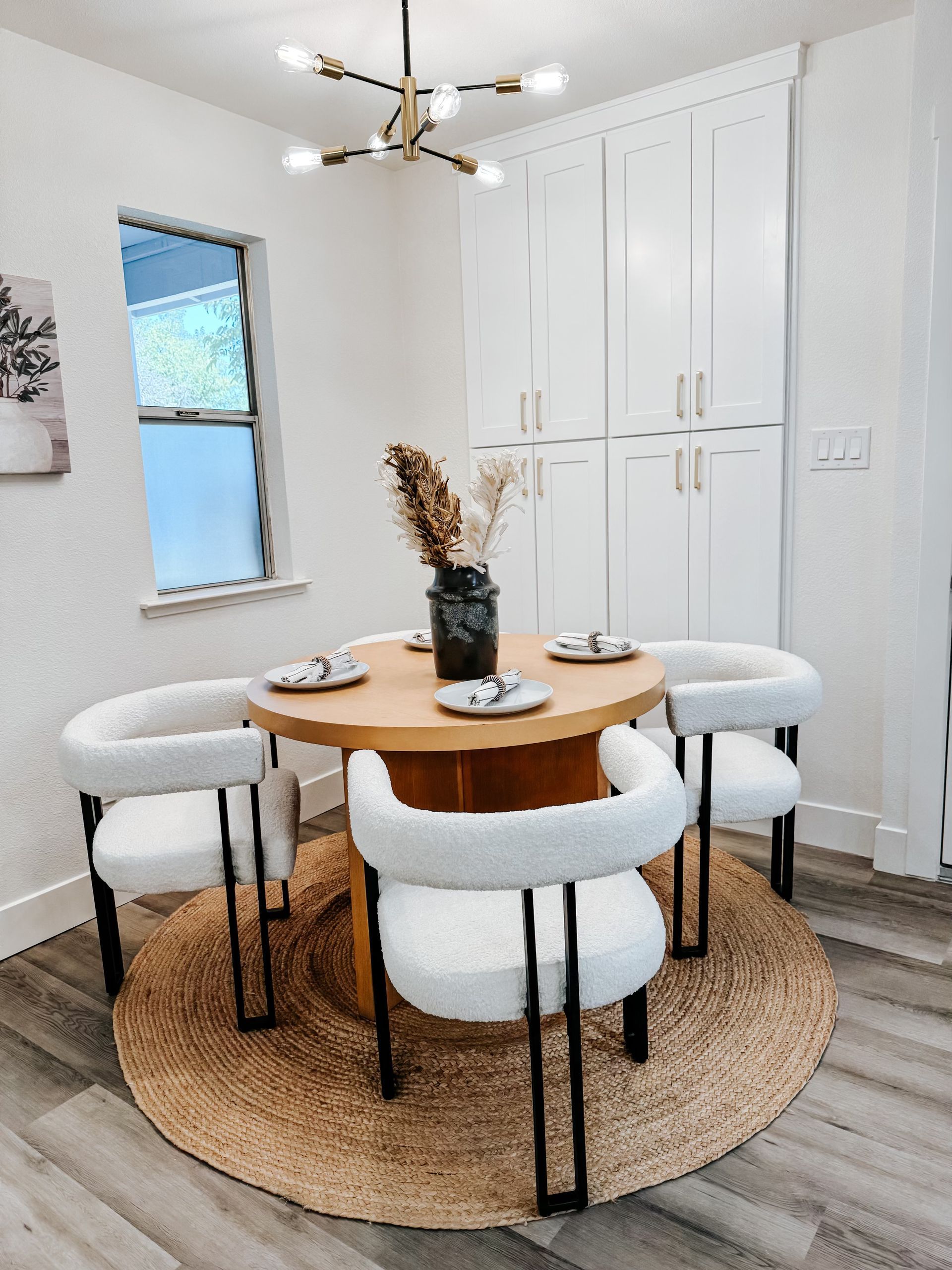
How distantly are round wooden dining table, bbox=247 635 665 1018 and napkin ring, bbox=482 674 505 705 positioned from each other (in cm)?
6

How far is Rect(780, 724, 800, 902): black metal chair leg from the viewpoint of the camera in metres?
2.39

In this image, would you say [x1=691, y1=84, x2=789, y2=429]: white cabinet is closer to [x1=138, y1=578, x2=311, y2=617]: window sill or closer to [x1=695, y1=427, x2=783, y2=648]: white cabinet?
[x1=695, y1=427, x2=783, y2=648]: white cabinet

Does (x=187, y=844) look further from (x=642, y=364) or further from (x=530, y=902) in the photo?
(x=642, y=364)

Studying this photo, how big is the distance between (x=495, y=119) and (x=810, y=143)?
110 cm

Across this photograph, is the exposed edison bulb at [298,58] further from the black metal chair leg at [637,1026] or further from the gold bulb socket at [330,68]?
the black metal chair leg at [637,1026]

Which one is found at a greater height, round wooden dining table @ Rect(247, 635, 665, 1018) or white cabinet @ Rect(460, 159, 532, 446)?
white cabinet @ Rect(460, 159, 532, 446)

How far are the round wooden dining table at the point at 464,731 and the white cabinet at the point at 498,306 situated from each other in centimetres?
141

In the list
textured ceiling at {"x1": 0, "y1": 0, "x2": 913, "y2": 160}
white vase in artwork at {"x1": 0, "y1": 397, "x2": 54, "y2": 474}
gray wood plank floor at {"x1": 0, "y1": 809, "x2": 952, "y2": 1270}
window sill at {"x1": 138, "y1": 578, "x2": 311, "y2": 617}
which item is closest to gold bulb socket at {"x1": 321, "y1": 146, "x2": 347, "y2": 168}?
textured ceiling at {"x1": 0, "y1": 0, "x2": 913, "y2": 160}

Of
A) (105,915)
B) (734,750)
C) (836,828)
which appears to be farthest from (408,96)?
(836,828)

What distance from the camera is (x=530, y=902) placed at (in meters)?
1.27

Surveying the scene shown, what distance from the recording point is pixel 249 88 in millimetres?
2707

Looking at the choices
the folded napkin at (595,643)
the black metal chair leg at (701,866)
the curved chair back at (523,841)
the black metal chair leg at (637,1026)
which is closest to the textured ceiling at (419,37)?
the folded napkin at (595,643)

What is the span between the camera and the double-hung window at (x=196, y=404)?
2812mm

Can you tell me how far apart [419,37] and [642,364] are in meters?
1.18
